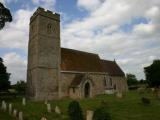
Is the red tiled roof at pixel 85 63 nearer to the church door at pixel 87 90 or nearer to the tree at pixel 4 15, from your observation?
the church door at pixel 87 90

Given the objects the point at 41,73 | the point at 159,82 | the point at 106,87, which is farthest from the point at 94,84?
the point at 159,82

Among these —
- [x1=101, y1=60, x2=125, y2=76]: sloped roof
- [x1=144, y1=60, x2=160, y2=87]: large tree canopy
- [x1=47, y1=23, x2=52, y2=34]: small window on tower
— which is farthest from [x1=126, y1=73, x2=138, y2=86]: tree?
[x1=47, y1=23, x2=52, y2=34]: small window on tower

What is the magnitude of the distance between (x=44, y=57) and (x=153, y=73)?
96.2ft

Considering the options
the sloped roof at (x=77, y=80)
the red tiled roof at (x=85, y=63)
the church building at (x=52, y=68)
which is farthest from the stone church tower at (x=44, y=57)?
the sloped roof at (x=77, y=80)

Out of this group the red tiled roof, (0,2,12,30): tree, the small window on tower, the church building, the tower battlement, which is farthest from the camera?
the red tiled roof

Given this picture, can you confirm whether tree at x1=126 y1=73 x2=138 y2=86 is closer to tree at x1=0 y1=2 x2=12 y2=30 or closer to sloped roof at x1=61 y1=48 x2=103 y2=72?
sloped roof at x1=61 y1=48 x2=103 y2=72

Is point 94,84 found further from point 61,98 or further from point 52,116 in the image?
point 52,116

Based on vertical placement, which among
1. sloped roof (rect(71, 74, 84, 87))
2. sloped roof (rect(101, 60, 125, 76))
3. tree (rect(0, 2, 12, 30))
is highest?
tree (rect(0, 2, 12, 30))

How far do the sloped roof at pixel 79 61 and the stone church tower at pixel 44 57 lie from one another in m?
1.96

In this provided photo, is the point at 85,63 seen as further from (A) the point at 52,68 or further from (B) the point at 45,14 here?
(B) the point at 45,14

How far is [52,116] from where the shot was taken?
21000mm

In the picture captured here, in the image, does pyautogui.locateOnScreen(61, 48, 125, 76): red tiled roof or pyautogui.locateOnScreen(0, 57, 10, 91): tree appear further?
pyautogui.locateOnScreen(61, 48, 125, 76): red tiled roof

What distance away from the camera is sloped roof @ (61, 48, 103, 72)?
1585 inches

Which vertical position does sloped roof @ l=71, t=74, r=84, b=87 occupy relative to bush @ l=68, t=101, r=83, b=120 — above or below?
above
